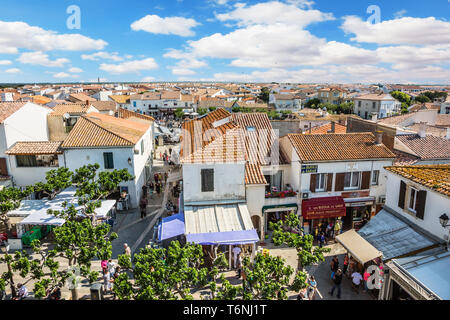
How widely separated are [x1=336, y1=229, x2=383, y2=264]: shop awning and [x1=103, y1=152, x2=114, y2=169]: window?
17117 millimetres

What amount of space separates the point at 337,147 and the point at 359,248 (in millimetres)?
8024

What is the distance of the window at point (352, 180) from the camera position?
20.7 m

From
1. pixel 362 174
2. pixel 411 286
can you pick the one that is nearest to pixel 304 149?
pixel 362 174

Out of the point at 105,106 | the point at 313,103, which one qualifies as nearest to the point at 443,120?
the point at 105,106

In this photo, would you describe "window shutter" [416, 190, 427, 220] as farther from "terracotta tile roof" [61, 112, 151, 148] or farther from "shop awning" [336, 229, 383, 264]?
"terracotta tile roof" [61, 112, 151, 148]

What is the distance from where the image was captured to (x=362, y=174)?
20.6 meters

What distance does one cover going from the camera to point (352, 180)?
2078 cm

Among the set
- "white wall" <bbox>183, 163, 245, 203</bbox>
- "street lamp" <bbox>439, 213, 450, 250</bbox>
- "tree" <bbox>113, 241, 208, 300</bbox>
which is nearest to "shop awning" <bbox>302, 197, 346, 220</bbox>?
"white wall" <bbox>183, 163, 245, 203</bbox>

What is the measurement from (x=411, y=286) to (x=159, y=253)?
361 inches

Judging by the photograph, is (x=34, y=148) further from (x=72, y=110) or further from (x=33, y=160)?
(x=72, y=110)

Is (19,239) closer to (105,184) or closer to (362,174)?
(105,184)

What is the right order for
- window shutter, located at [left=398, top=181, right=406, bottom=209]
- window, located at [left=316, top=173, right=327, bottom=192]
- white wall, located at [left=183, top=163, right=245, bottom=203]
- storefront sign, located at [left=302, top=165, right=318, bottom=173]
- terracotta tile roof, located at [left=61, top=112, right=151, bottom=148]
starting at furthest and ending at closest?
terracotta tile roof, located at [left=61, top=112, right=151, bottom=148] → window, located at [left=316, top=173, right=327, bottom=192] → storefront sign, located at [left=302, top=165, right=318, bottom=173] → white wall, located at [left=183, top=163, right=245, bottom=203] → window shutter, located at [left=398, top=181, right=406, bottom=209]

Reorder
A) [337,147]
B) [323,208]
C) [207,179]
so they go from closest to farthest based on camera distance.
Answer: [207,179] < [323,208] < [337,147]

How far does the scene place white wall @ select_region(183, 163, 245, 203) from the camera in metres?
18.7
